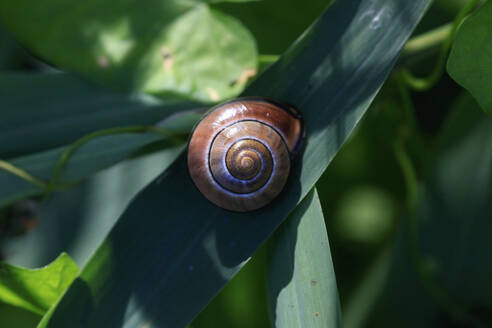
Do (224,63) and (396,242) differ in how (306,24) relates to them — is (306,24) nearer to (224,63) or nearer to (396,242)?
(224,63)

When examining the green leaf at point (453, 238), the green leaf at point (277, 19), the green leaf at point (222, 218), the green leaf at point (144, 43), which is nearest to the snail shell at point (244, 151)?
the green leaf at point (222, 218)

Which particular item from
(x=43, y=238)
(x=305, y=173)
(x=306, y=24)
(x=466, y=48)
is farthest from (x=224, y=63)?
(x=43, y=238)

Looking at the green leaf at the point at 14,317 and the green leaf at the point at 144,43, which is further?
the green leaf at the point at 14,317

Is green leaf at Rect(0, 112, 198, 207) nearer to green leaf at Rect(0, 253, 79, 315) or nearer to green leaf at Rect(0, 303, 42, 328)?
green leaf at Rect(0, 253, 79, 315)

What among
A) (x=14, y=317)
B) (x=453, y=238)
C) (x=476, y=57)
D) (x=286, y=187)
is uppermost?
(x=476, y=57)

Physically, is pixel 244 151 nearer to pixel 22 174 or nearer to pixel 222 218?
pixel 222 218

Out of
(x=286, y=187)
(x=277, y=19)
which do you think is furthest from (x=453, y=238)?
(x=277, y=19)

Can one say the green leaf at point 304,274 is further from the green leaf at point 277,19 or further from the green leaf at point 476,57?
the green leaf at point 277,19
